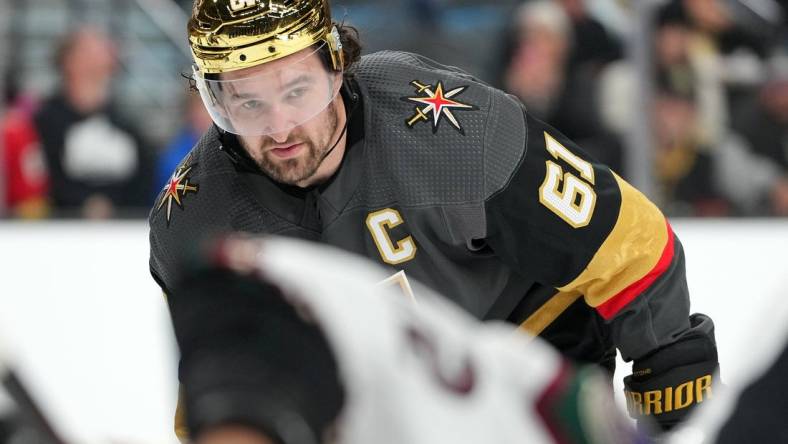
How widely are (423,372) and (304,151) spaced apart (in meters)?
1.20

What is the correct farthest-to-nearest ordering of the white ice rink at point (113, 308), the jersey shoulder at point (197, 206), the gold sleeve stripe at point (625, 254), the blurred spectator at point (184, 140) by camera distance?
the blurred spectator at point (184, 140) → the white ice rink at point (113, 308) → the jersey shoulder at point (197, 206) → the gold sleeve stripe at point (625, 254)

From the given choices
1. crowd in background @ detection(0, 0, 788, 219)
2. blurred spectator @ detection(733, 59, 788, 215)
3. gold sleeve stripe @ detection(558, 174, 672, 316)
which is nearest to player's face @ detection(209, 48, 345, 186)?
gold sleeve stripe @ detection(558, 174, 672, 316)

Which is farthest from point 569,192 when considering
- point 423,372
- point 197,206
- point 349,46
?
point 423,372

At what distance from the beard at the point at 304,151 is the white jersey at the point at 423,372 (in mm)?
1098

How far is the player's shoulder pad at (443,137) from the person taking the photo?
208 centimetres

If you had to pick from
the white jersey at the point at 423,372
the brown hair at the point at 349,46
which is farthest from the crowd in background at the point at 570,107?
the white jersey at the point at 423,372

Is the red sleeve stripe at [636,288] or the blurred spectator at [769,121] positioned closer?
the red sleeve stripe at [636,288]

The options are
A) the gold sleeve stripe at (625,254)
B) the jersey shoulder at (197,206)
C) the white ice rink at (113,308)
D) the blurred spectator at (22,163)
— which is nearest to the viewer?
the gold sleeve stripe at (625,254)

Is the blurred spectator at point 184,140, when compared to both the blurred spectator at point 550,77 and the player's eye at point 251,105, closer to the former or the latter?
the blurred spectator at point 550,77

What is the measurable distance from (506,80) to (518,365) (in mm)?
3289

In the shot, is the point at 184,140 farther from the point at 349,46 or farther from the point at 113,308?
the point at 349,46

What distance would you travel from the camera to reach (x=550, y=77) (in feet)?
13.9

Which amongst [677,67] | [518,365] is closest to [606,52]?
[677,67]

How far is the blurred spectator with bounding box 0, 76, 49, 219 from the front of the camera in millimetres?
4055
